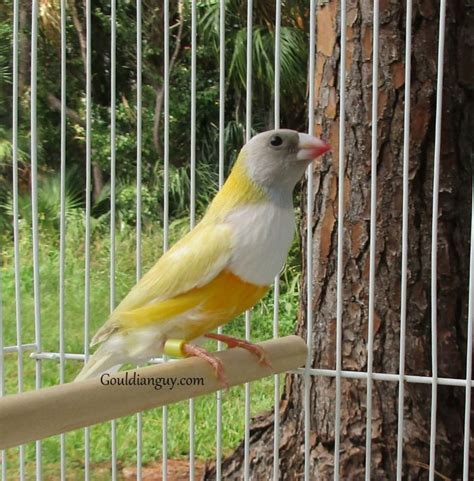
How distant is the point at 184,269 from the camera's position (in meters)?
0.92

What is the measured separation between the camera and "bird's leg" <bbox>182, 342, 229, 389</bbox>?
93 cm

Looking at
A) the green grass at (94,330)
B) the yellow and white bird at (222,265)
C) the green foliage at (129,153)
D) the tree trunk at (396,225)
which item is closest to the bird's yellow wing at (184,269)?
the yellow and white bird at (222,265)

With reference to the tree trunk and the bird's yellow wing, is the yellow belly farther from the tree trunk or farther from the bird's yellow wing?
the tree trunk

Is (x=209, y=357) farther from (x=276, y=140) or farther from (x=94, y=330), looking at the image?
(x=94, y=330)

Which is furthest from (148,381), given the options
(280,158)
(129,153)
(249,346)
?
(129,153)

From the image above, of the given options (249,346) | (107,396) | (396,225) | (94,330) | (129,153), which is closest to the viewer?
(107,396)

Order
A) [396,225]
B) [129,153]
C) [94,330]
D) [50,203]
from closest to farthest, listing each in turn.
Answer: [396,225] < [94,330] < [50,203] < [129,153]

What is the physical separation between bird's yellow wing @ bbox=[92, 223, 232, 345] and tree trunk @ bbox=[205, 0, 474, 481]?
53 centimetres

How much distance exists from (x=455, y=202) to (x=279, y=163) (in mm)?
588

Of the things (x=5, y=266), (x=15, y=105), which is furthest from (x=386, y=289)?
(x=5, y=266)

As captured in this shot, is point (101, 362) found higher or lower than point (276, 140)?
lower

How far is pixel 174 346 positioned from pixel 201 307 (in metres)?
0.06

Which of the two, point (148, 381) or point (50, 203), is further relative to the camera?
point (50, 203)

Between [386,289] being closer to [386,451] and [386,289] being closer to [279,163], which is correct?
[386,451]
